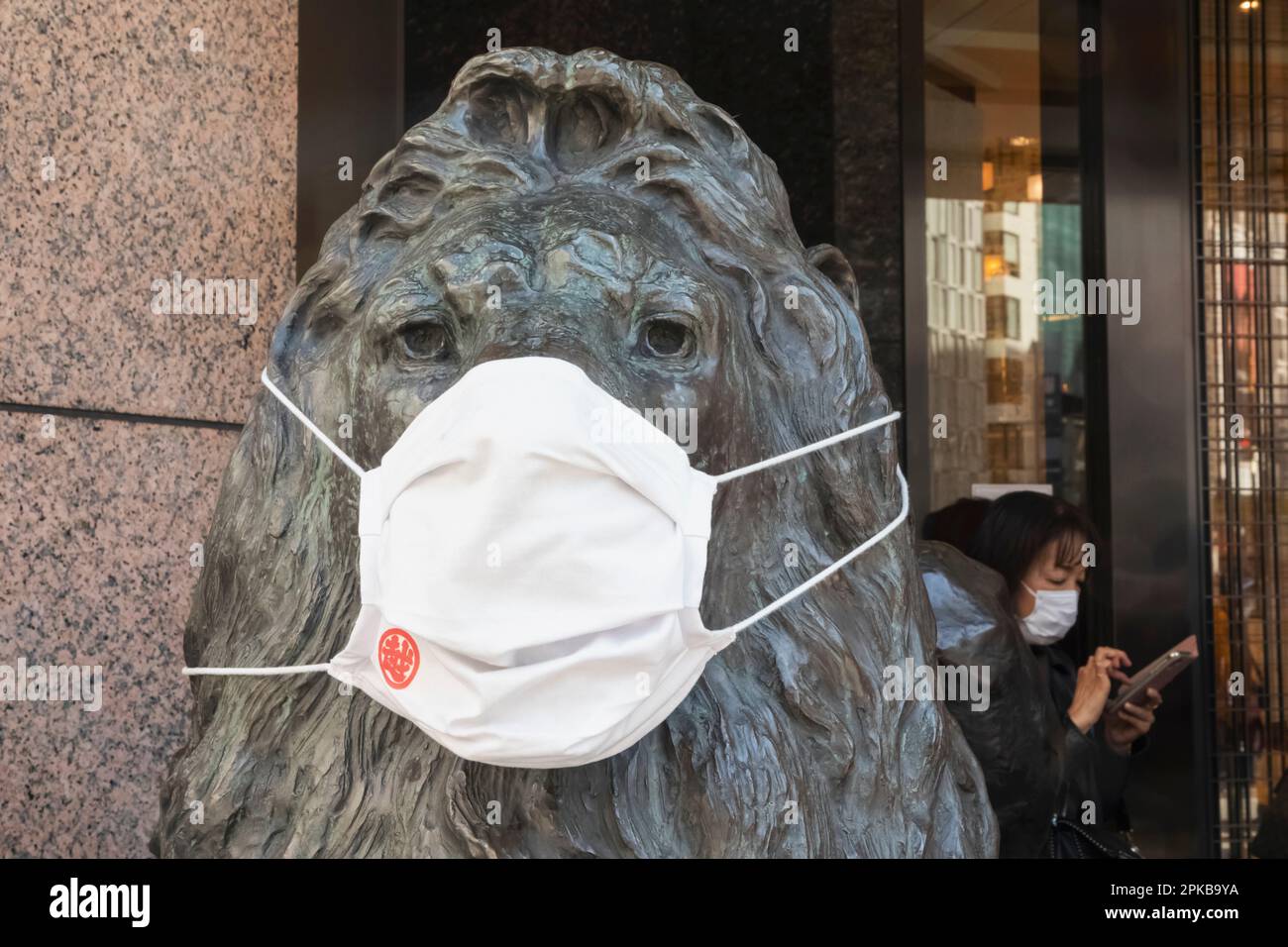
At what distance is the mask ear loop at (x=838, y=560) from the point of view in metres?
1.82

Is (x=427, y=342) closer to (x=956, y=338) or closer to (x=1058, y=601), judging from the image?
(x=1058, y=601)

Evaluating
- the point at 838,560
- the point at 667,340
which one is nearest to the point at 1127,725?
the point at 838,560

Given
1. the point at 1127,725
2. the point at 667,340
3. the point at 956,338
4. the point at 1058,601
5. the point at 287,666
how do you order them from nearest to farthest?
the point at 667,340 → the point at 287,666 → the point at 1058,601 → the point at 1127,725 → the point at 956,338

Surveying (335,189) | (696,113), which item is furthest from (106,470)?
(696,113)

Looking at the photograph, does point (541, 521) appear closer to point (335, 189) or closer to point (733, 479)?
point (733, 479)

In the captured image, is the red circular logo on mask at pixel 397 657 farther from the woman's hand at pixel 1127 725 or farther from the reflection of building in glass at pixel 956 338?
the reflection of building in glass at pixel 956 338

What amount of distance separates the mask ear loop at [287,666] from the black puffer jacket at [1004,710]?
3.44ft

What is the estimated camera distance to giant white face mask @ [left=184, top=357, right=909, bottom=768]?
160cm

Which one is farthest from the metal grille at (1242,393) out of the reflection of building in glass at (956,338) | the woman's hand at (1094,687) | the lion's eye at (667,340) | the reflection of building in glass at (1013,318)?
the lion's eye at (667,340)

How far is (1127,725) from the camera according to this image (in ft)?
11.8

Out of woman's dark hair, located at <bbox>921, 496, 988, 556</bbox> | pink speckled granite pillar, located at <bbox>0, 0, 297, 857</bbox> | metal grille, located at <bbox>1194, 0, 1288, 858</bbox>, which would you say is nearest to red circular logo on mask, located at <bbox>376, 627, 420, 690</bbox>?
pink speckled granite pillar, located at <bbox>0, 0, 297, 857</bbox>

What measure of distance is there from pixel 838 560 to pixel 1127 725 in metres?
1.93

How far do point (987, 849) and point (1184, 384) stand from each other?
7.70 ft

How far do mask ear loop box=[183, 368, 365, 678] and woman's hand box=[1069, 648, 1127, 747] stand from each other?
2.04m
